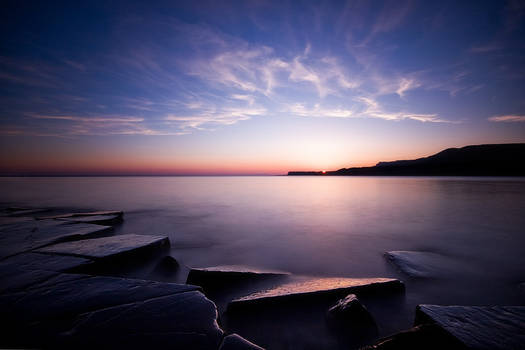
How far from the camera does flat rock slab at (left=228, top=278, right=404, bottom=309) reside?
7.19 feet

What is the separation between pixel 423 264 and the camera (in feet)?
11.2

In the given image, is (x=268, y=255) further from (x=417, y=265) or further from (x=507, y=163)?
(x=507, y=163)

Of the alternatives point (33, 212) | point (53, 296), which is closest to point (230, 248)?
point (53, 296)

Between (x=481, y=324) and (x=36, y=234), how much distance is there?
629cm

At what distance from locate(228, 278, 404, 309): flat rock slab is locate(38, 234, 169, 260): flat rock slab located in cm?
199

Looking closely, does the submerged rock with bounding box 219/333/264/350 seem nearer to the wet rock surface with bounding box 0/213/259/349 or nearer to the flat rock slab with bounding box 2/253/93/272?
the wet rock surface with bounding box 0/213/259/349

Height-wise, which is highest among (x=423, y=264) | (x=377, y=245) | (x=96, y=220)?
(x=96, y=220)

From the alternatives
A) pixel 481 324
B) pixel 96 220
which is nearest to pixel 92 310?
pixel 481 324

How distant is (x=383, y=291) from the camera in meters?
2.49

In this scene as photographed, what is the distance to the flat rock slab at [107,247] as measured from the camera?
2.89 meters

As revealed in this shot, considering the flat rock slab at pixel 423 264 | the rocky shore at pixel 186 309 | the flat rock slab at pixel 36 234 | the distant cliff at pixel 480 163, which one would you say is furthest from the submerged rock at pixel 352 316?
the distant cliff at pixel 480 163

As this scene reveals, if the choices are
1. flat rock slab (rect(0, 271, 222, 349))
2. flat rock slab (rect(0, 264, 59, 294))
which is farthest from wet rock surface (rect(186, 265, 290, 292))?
flat rock slab (rect(0, 264, 59, 294))

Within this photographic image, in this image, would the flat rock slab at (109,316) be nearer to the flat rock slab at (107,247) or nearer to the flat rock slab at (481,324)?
the flat rock slab at (107,247)

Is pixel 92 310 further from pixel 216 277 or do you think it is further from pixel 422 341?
pixel 422 341
